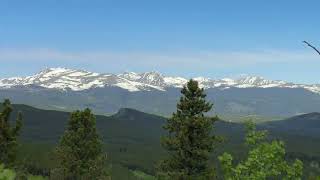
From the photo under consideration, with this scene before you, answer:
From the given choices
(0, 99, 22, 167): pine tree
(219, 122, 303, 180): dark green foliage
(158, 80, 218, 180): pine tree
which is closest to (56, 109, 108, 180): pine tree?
(0, 99, 22, 167): pine tree

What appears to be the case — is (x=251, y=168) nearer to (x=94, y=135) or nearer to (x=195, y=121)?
(x=195, y=121)

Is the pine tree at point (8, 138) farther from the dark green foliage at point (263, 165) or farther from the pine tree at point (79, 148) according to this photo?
the dark green foliage at point (263, 165)

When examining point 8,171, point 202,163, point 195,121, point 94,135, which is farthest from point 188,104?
point 8,171

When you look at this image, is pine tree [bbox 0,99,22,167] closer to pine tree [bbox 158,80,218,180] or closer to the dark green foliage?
pine tree [bbox 158,80,218,180]

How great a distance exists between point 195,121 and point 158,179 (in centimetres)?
754

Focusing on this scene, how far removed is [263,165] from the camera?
1952cm

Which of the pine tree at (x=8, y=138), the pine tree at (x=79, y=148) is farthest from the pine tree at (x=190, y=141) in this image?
the pine tree at (x=79, y=148)

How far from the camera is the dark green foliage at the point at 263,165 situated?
1900cm

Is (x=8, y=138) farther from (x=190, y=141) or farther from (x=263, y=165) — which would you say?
(x=263, y=165)

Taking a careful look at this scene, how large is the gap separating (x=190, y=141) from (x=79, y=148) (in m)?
31.7

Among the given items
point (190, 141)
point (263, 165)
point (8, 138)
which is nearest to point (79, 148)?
point (8, 138)

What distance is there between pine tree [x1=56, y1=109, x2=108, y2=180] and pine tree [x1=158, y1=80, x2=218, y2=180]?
93.3ft

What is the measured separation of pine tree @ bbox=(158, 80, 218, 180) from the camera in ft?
176

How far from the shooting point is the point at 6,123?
6850 centimetres
